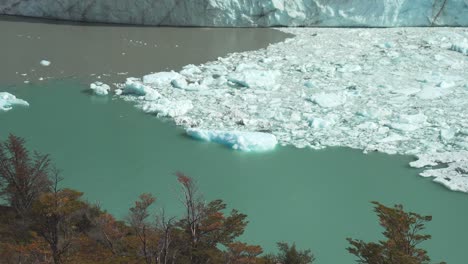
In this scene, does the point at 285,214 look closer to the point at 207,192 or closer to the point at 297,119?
the point at 207,192

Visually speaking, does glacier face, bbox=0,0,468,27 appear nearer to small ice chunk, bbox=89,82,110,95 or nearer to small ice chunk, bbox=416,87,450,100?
small ice chunk, bbox=89,82,110,95

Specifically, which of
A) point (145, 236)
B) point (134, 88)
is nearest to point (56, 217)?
point (145, 236)

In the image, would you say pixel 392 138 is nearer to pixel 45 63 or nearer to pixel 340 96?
pixel 340 96

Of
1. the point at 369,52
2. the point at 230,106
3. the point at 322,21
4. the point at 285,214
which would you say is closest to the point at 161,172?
the point at 285,214

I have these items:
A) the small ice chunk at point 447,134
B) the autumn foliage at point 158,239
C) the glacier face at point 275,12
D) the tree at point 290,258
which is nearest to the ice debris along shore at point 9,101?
the autumn foliage at point 158,239

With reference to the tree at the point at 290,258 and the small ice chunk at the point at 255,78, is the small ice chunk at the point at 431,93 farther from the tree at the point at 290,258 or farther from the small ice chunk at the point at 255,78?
the tree at the point at 290,258
